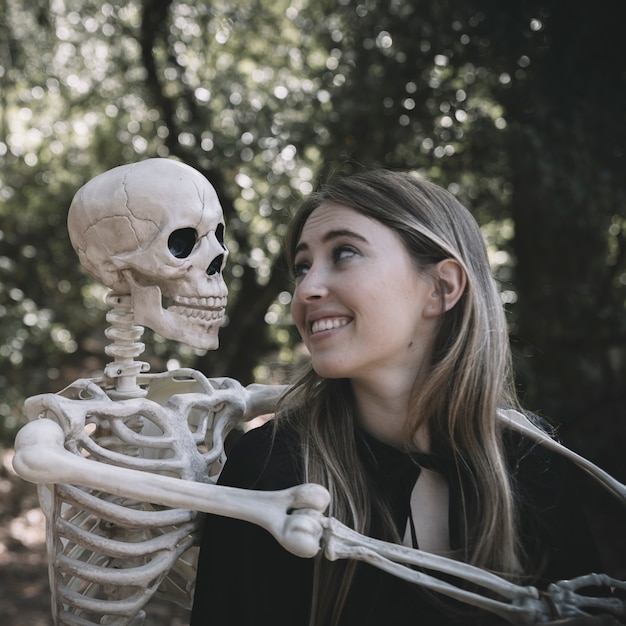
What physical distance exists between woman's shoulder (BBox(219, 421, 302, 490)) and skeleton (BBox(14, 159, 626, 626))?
0.06m

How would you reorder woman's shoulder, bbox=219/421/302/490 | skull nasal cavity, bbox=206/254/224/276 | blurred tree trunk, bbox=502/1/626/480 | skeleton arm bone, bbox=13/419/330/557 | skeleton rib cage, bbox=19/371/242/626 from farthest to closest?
blurred tree trunk, bbox=502/1/626/480
skull nasal cavity, bbox=206/254/224/276
woman's shoulder, bbox=219/421/302/490
skeleton rib cage, bbox=19/371/242/626
skeleton arm bone, bbox=13/419/330/557

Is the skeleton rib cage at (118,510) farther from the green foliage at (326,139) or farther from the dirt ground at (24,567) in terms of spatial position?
the dirt ground at (24,567)

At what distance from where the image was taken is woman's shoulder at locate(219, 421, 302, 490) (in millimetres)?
1554

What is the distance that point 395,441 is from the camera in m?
1.68

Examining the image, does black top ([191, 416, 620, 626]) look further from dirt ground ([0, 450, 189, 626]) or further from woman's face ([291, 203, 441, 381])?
dirt ground ([0, 450, 189, 626])

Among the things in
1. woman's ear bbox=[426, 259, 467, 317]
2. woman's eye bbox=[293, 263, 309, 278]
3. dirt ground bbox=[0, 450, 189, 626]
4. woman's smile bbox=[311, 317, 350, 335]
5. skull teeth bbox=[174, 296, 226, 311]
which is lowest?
dirt ground bbox=[0, 450, 189, 626]

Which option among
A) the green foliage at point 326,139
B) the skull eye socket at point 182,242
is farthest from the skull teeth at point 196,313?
the green foliage at point 326,139

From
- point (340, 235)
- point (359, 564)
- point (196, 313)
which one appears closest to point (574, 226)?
point (340, 235)

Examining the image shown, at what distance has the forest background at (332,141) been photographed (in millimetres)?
3297

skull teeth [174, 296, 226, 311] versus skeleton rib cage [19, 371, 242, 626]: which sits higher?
skull teeth [174, 296, 226, 311]

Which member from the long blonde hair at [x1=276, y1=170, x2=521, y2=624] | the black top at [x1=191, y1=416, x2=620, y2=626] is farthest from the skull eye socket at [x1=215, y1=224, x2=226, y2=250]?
the black top at [x1=191, y1=416, x2=620, y2=626]

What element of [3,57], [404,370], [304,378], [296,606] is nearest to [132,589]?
[296,606]

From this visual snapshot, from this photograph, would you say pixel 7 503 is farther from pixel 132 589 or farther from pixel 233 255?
pixel 132 589

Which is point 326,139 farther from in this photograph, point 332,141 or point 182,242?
point 182,242
